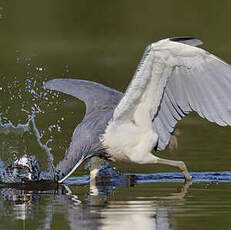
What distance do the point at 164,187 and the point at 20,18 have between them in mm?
13254

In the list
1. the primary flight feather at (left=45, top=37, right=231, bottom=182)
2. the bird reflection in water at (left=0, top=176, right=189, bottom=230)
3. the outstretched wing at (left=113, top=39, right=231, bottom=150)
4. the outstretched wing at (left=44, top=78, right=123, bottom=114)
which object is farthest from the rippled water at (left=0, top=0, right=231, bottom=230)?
the outstretched wing at (left=113, top=39, right=231, bottom=150)

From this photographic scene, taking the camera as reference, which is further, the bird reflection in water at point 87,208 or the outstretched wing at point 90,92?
the outstretched wing at point 90,92

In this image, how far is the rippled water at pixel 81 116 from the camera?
8.52 metres

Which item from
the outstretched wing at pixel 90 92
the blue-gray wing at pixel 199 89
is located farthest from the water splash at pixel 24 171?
the blue-gray wing at pixel 199 89

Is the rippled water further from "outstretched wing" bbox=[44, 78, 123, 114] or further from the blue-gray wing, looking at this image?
the blue-gray wing

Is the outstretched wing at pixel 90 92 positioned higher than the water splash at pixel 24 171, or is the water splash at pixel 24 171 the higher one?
the outstretched wing at pixel 90 92

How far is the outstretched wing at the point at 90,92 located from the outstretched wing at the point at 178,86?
0.69m

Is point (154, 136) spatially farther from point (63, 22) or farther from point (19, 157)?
point (63, 22)

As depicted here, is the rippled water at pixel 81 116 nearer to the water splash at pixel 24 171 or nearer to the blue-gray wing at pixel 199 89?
the water splash at pixel 24 171

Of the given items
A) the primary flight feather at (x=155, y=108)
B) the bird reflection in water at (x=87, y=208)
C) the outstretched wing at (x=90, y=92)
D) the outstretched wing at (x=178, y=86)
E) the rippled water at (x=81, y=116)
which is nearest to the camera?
the bird reflection in water at (x=87, y=208)

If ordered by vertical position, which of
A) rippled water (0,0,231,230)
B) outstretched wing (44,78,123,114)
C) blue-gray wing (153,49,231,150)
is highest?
blue-gray wing (153,49,231,150)

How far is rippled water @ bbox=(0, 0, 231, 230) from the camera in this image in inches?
336

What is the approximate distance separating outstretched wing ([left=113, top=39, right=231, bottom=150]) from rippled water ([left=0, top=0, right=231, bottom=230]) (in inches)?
27.5

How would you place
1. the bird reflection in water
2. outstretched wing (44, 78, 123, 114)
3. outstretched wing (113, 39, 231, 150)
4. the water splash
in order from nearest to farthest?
1. the bird reflection in water
2. outstretched wing (113, 39, 231, 150)
3. the water splash
4. outstretched wing (44, 78, 123, 114)
